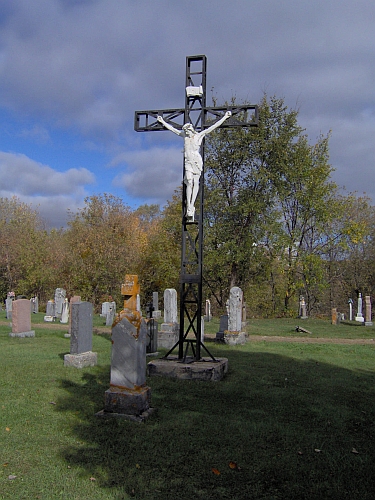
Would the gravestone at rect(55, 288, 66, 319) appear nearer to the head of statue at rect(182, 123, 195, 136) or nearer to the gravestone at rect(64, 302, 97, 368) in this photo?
the gravestone at rect(64, 302, 97, 368)

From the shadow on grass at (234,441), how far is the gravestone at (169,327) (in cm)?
471

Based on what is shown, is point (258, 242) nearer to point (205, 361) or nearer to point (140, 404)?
point (205, 361)

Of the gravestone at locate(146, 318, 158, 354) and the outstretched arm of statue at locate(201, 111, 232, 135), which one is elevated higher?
the outstretched arm of statue at locate(201, 111, 232, 135)

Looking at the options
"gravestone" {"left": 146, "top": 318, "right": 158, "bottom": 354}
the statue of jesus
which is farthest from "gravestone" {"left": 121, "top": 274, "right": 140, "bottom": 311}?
"gravestone" {"left": 146, "top": 318, "right": 158, "bottom": 354}

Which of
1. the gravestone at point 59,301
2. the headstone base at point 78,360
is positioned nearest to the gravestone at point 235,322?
the headstone base at point 78,360

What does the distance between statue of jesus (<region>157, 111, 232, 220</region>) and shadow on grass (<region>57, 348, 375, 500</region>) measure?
130 inches

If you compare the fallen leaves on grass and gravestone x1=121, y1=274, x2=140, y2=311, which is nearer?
Result: the fallen leaves on grass

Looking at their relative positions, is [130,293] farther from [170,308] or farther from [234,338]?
[234,338]

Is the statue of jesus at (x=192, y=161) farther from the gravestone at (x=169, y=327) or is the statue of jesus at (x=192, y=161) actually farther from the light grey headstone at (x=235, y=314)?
the light grey headstone at (x=235, y=314)

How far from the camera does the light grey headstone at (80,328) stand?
345 inches

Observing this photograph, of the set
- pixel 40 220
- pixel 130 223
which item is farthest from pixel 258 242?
pixel 40 220

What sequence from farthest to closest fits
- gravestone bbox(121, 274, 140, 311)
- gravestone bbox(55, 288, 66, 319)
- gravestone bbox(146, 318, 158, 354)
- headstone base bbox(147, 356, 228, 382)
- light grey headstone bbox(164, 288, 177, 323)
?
gravestone bbox(55, 288, 66, 319) < light grey headstone bbox(164, 288, 177, 323) < gravestone bbox(146, 318, 158, 354) < headstone base bbox(147, 356, 228, 382) < gravestone bbox(121, 274, 140, 311)

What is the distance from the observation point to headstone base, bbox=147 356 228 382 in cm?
733

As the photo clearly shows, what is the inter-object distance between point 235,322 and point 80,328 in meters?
5.74
